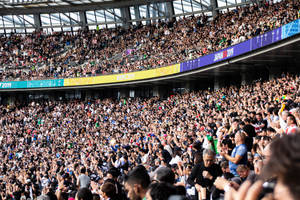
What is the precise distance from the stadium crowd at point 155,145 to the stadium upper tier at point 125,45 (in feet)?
10.3

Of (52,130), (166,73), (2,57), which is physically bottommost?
(52,130)

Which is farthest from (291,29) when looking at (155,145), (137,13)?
(137,13)

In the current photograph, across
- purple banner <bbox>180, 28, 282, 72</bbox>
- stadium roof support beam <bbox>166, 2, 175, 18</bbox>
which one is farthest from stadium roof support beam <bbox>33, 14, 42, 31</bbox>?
purple banner <bbox>180, 28, 282, 72</bbox>

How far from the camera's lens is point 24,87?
3381cm

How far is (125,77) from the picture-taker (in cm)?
2844

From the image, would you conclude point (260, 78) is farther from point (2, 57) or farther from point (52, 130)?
point (2, 57)

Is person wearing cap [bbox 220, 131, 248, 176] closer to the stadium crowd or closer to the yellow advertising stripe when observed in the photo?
the stadium crowd

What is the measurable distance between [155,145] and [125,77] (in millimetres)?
18602

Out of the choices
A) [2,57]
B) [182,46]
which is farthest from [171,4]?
[2,57]

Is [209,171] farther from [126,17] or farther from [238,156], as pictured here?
[126,17]

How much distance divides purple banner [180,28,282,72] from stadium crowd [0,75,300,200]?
6.62 ft

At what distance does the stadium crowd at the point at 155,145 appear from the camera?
3.00m

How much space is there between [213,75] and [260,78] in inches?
165

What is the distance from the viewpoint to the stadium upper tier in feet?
72.3
